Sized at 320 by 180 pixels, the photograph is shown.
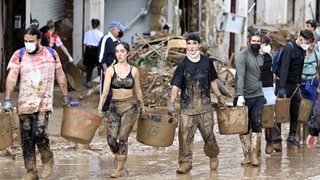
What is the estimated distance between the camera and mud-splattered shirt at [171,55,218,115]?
10281 millimetres

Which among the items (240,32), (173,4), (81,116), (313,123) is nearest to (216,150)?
(81,116)

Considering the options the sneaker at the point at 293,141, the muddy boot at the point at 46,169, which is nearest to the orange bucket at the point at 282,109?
the sneaker at the point at 293,141

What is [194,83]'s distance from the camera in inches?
405

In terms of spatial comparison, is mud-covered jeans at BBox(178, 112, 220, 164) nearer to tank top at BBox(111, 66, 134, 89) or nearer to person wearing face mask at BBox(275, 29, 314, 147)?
tank top at BBox(111, 66, 134, 89)

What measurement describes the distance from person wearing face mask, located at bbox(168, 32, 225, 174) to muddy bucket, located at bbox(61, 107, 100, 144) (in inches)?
41.0

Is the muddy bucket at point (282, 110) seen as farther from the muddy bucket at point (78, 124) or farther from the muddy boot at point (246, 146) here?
the muddy bucket at point (78, 124)

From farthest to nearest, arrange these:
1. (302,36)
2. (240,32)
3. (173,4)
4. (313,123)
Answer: (240,32) < (173,4) < (302,36) < (313,123)

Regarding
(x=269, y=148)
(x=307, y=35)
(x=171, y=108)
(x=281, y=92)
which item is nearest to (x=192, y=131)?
(x=171, y=108)

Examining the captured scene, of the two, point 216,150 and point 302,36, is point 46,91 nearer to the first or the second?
point 216,150

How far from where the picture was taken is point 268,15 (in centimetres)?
2967

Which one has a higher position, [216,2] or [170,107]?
[216,2]

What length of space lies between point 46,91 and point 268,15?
2099 centimetres

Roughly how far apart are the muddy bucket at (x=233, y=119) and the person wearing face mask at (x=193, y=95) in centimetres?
33

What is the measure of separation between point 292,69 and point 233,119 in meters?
2.42
